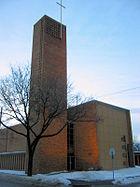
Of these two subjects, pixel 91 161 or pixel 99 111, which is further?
pixel 99 111

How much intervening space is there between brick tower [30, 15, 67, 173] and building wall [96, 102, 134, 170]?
4.79 m

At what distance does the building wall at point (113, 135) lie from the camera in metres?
24.8

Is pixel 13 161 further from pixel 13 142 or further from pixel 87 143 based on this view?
pixel 13 142

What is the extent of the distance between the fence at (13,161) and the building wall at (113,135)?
9.83 metres

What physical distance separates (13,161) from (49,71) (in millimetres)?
13504

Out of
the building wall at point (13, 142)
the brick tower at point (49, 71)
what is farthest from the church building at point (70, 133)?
the building wall at point (13, 142)

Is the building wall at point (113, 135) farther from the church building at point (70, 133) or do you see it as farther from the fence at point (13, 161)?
the fence at point (13, 161)

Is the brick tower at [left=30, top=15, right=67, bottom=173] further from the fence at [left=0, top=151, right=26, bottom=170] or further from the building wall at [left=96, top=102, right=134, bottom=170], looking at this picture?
the fence at [left=0, top=151, right=26, bottom=170]

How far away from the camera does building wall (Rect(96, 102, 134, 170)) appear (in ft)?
81.4

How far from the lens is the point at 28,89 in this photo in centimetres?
1831

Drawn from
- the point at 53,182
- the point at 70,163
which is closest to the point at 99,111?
the point at 70,163

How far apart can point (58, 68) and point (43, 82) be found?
164 inches

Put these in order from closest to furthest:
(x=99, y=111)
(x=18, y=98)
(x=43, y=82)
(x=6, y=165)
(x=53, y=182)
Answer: (x=53, y=182) → (x=18, y=98) → (x=43, y=82) → (x=99, y=111) → (x=6, y=165)

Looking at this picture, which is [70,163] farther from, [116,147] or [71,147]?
[116,147]
